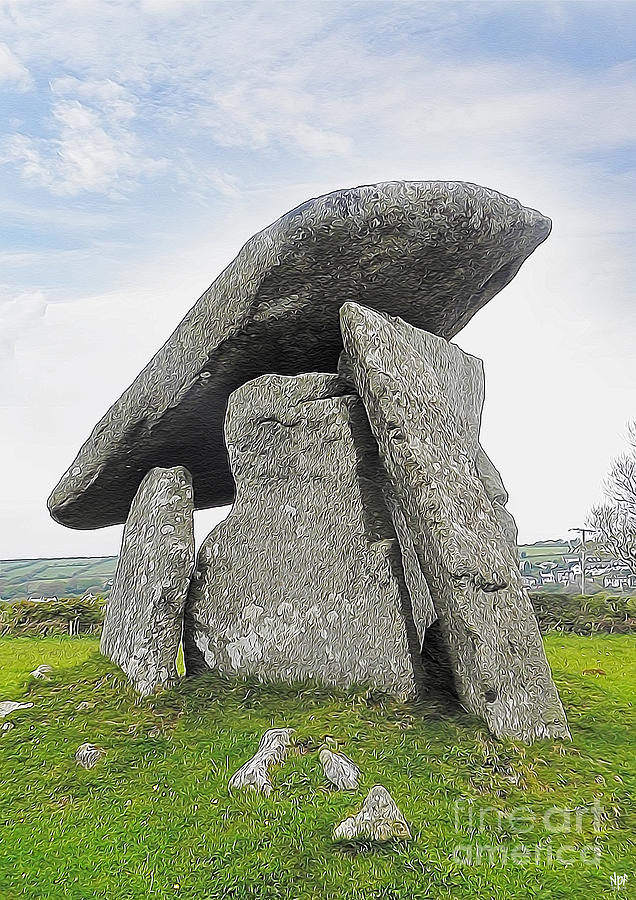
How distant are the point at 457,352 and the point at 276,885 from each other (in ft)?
18.9

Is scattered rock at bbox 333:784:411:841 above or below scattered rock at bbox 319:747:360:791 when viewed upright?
below

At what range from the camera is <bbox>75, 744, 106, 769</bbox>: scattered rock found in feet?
22.5

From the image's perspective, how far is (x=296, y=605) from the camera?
7.89m

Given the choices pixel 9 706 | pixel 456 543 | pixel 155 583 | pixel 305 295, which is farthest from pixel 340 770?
pixel 305 295

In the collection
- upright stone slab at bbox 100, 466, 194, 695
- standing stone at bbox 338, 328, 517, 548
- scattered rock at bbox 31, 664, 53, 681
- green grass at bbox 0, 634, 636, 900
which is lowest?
green grass at bbox 0, 634, 636, 900

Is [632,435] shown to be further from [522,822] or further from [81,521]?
[522,822]

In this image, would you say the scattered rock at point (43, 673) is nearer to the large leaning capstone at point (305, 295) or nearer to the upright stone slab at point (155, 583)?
the upright stone slab at point (155, 583)

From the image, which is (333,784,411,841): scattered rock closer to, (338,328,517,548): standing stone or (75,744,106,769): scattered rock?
(75,744,106,769): scattered rock

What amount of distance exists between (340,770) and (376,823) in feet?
2.07

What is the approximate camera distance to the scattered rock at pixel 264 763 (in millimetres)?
6042

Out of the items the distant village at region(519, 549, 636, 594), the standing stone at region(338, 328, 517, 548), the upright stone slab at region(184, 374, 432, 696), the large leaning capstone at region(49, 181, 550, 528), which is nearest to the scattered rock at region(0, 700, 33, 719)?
the upright stone slab at region(184, 374, 432, 696)

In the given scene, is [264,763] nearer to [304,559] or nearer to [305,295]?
[304,559]

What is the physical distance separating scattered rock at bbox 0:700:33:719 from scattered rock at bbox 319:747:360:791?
3.39 metres

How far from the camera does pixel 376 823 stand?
5.41 m
